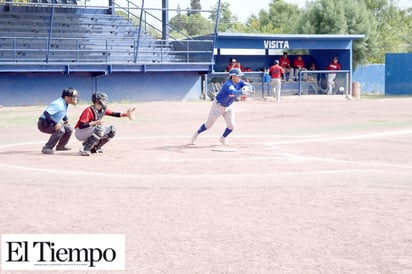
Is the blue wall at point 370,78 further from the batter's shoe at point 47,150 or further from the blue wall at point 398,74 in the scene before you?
the batter's shoe at point 47,150

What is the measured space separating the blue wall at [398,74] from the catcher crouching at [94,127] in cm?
3019

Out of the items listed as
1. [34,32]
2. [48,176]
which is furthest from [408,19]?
[48,176]

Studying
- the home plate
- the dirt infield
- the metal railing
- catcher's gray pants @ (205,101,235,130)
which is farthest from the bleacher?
the home plate

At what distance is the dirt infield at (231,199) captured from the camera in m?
6.50

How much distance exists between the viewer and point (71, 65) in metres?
28.4

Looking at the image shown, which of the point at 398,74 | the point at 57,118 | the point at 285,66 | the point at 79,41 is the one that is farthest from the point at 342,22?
the point at 57,118

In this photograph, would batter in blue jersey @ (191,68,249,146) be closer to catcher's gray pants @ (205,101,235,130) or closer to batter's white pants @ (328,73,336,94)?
catcher's gray pants @ (205,101,235,130)

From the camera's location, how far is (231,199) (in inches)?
356

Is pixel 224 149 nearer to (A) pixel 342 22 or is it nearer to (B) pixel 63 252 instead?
(B) pixel 63 252

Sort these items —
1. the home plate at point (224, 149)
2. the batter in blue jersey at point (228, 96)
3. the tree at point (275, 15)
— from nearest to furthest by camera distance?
1. the home plate at point (224, 149)
2. the batter in blue jersey at point (228, 96)
3. the tree at point (275, 15)

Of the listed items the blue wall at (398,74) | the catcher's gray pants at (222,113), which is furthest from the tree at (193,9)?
the catcher's gray pants at (222,113)

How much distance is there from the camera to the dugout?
110 feet

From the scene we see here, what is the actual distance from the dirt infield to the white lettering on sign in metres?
18.1

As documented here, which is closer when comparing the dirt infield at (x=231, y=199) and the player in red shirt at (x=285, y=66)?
the dirt infield at (x=231, y=199)
